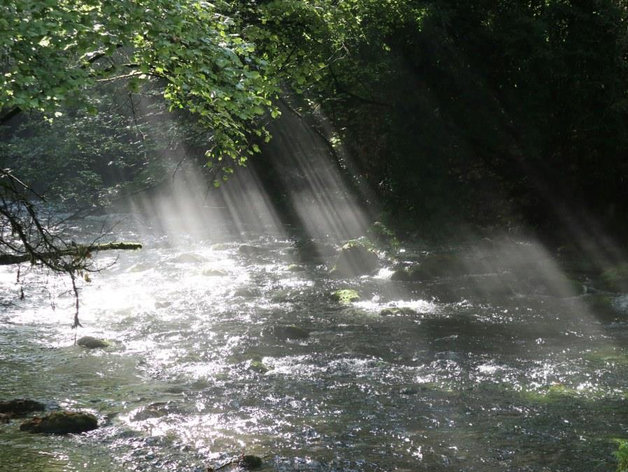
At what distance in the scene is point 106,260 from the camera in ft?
70.7

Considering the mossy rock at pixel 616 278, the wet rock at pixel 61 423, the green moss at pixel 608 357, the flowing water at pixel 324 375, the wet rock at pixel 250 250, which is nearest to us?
the flowing water at pixel 324 375

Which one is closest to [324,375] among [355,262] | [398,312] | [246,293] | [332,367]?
[332,367]

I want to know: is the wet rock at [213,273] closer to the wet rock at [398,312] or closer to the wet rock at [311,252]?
the wet rock at [311,252]

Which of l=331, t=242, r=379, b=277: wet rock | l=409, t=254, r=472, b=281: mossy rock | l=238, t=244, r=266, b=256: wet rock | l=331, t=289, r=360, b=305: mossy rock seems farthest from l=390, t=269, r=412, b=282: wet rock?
l=238, t=244, r=266, b=256: wet rock

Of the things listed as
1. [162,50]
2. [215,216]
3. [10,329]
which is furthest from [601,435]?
[215,216]

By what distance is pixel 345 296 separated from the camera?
15.3 meters

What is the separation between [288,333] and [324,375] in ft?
7.95

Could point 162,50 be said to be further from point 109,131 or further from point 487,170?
point 109,131

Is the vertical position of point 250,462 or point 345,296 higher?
point 250,462

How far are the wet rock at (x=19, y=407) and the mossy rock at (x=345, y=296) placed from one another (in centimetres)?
800

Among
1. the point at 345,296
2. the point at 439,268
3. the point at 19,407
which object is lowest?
the point at 439,268

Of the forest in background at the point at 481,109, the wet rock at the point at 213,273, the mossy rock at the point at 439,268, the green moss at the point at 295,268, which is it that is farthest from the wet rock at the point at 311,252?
the mossy rock at the point at 439,268

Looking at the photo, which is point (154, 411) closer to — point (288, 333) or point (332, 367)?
point (332, 367)

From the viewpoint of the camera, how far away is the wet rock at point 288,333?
1207 centimetres
